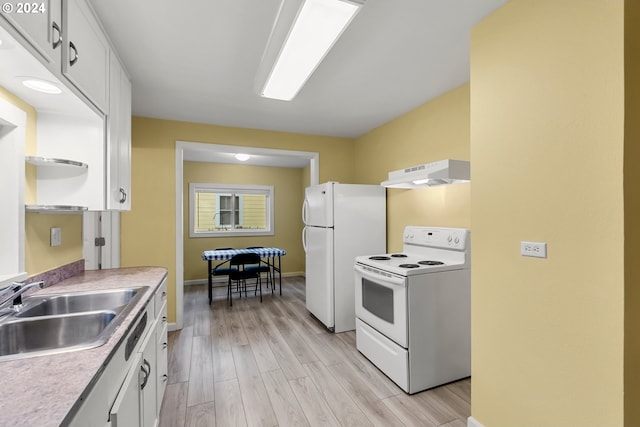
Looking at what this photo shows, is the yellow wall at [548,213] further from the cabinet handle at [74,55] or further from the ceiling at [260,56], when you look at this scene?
the cabinet handle at [74,55]

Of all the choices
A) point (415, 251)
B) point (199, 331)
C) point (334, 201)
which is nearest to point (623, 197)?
point (415, 251)

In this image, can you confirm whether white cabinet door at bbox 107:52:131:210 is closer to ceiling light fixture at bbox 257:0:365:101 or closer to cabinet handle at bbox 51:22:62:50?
cabinet handle at bbox 51:22:62:50

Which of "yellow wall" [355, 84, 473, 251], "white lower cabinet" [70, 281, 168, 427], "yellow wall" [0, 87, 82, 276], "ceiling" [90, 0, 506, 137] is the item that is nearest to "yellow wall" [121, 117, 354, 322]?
"ceiling" [90, 0, 506, 137]

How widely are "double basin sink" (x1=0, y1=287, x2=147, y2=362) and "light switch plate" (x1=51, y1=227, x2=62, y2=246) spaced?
431 mm

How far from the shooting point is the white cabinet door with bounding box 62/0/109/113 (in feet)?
4.08

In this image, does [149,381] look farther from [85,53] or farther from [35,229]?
[85,53]

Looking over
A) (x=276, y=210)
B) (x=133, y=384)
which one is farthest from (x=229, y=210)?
(x=133, y=384)

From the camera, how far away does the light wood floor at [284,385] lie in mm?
1823

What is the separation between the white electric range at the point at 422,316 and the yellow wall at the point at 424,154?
0.31m

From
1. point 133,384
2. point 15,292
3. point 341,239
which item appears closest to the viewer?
point 133,384

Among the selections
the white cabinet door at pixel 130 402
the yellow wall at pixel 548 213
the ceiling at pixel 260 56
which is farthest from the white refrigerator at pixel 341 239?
the white cabinet door at pixel 130 402

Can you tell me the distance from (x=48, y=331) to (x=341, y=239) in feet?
7.96

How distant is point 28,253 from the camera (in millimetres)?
1507

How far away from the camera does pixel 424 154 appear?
112 inches
